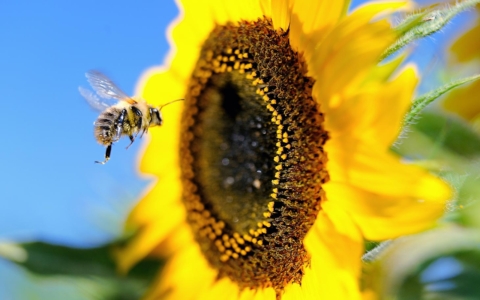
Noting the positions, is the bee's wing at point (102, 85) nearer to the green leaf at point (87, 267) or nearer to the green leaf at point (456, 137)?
the green leaf at point (87, 267)

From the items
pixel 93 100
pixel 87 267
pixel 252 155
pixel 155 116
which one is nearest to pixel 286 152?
pixel 252 155

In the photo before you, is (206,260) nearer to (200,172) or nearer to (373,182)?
(200,172)

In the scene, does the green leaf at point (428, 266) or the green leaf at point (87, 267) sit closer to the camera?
the green leaf at point (428, 266)

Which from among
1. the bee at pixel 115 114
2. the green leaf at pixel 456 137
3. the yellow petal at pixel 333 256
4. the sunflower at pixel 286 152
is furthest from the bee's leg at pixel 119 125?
the green leaf at pixel 456 137

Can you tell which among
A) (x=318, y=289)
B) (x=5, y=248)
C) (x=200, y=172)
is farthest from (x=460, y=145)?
(x=5, y=248)

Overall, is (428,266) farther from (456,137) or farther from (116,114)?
(116,114)

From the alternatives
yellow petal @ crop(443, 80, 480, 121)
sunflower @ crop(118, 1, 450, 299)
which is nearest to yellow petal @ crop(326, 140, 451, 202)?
sunflower @ crop(118, 1, 450, 299)
